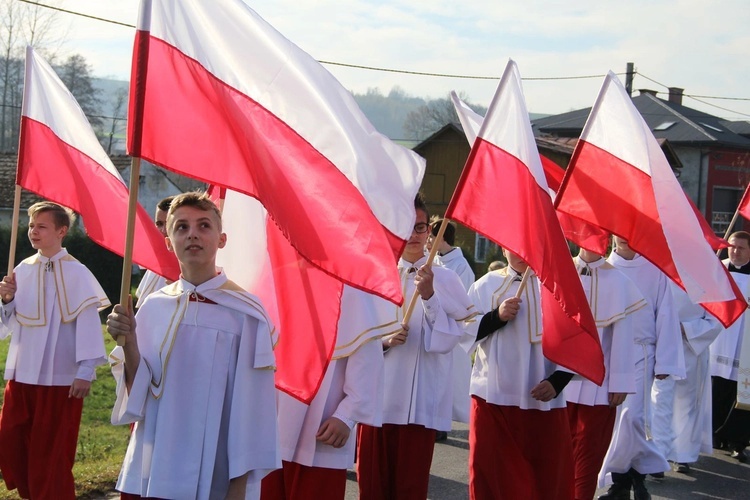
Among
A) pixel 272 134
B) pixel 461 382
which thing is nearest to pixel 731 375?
pixel 461 382

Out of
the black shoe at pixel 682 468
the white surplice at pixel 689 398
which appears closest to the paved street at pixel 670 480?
the black shoe at pixel 682 468

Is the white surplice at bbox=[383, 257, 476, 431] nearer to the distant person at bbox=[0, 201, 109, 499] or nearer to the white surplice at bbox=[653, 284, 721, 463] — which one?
the distant person at bbox=[0, 201, 109, 499]

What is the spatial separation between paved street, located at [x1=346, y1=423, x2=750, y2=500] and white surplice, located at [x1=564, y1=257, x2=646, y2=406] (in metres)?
1.35

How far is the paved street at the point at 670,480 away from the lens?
8.20 metres

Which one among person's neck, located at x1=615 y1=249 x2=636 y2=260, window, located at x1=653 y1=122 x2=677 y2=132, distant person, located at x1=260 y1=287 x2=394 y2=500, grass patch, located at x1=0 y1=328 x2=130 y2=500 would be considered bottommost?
grass patch, located at x1=0 y1=328 x2=130 y2=500

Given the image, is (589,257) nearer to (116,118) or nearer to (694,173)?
(116,118)

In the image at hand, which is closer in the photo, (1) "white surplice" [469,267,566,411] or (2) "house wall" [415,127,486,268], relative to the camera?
(1) "white surplice" [469,267,566,411]

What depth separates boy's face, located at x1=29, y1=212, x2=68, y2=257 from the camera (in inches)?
→ 272

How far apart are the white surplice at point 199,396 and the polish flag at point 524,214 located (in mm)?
1749

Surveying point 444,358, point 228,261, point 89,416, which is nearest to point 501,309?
point 444,358

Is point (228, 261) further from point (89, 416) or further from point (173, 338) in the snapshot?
point (89, 416)

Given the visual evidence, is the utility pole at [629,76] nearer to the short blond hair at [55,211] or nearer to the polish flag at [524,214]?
the short blond hair at [55,211]

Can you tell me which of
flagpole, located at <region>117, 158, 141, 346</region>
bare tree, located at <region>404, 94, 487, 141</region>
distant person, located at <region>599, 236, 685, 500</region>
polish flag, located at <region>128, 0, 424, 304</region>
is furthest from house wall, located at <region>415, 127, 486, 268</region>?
flagpole, located at <region>117, 158, 141, 346</region>

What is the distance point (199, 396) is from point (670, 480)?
19.9 ft
